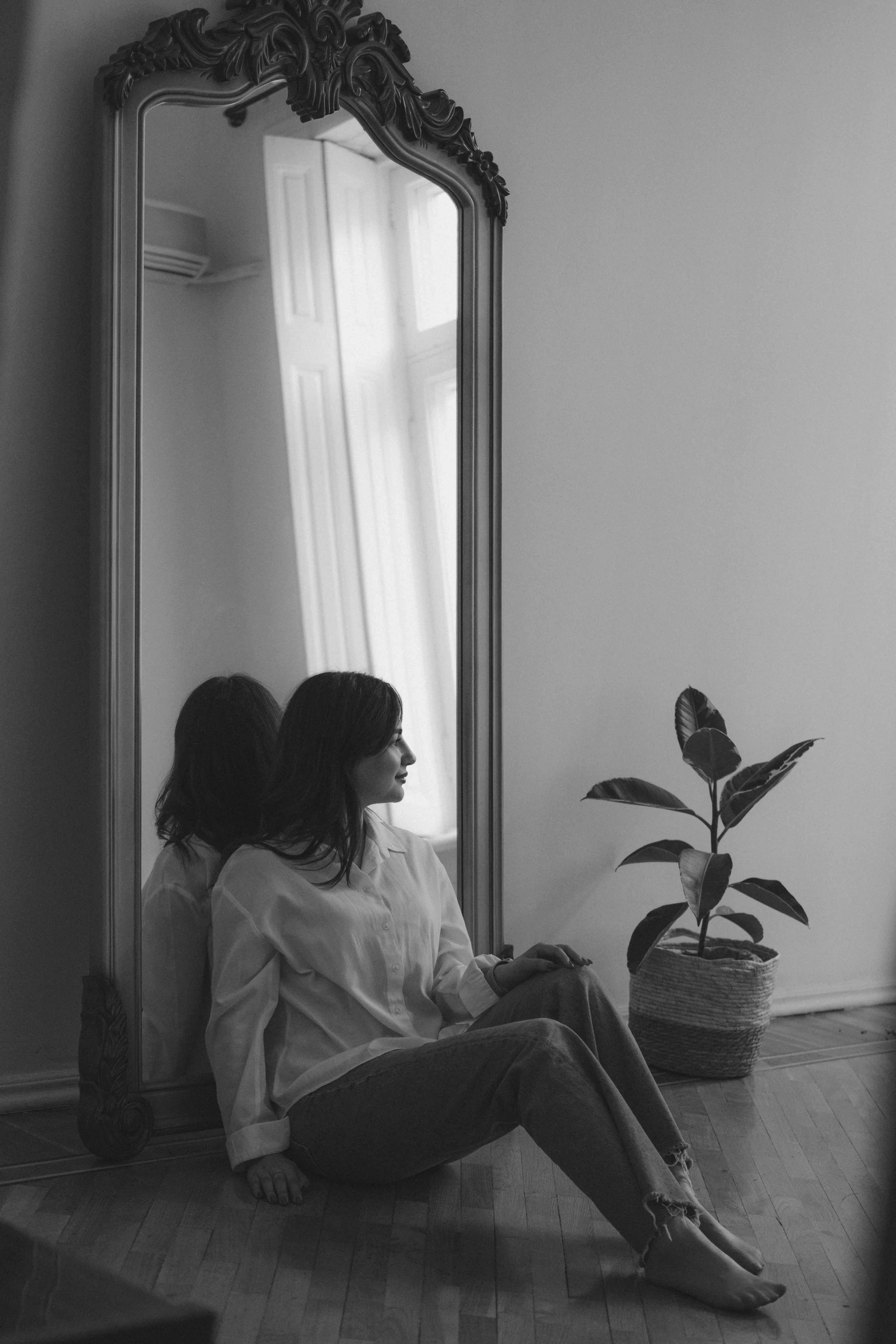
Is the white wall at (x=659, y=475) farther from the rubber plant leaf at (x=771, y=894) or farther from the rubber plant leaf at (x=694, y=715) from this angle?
the rubber plant leaf at (x=771, y=894)

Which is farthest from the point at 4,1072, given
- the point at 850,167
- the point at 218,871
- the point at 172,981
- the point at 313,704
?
the point at 850,167

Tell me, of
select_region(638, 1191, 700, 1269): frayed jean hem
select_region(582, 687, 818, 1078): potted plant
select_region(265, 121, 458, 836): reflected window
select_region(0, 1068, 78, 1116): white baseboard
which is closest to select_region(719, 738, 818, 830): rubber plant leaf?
select_region(582, 687, 818, 1078): potted plant

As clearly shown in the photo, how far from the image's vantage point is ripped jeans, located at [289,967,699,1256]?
5.88ft

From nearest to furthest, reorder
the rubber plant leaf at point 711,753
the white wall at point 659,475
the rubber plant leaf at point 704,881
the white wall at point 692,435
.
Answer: the white wall at point 659,475
the rubber plant leaf at point 704,881
the rubber plant leaf at point 711,753
the white wall at point 692,435

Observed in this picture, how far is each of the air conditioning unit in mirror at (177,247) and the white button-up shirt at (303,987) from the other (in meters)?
1.06

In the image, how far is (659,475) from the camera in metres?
3.12

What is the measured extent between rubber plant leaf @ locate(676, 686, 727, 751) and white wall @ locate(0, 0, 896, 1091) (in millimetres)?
192

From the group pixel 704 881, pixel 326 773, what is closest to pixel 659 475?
pixel 704 881

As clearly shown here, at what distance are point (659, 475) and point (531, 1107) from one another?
1713 millimetres

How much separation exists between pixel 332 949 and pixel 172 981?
398mm

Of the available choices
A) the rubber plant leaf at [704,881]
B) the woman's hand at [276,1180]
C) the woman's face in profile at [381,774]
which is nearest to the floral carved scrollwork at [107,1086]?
the woman's hand at [276,1180]

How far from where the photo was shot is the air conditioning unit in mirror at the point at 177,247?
2381 mm

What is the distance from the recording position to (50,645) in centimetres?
245

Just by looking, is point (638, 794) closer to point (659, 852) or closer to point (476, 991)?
point (659, 852)
